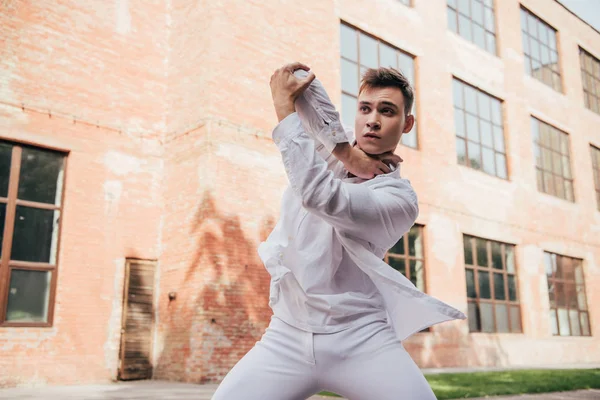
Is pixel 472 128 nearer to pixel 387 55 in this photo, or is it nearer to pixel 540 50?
pixel 387 55

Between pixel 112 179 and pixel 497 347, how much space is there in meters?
10.1

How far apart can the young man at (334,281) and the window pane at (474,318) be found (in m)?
13.2

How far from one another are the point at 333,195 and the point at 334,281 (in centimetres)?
34

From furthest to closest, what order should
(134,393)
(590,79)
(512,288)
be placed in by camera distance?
(590,79)
(512,288)
(134,393)

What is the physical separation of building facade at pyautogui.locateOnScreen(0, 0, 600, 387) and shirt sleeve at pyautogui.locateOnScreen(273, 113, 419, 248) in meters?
7.73

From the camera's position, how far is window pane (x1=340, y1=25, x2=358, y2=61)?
12.9 m

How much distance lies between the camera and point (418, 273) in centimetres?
1335

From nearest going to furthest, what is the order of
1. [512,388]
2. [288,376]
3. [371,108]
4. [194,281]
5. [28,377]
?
[288,376] < [371,108] < [512,388] < [28,377] < [194,281]

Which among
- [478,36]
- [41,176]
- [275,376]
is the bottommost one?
[275,376]

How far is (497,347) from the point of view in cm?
1439

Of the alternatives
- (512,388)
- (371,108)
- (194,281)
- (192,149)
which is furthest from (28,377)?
(371,108)

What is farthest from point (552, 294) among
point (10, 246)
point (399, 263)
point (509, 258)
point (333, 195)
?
point (333, 195)

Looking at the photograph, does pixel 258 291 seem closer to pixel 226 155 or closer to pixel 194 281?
pixel 194 281

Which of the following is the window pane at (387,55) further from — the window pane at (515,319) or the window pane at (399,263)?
the window pane at (515,319)
